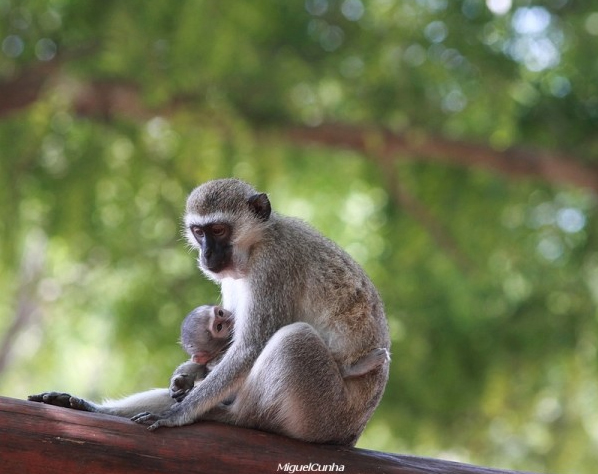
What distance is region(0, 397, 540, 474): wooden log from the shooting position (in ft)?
11.3

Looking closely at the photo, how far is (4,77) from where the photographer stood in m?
8.34

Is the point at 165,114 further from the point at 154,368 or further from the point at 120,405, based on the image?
the point at 120,405

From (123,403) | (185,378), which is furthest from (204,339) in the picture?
(123,403)

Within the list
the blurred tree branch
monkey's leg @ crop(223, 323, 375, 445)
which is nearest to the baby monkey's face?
monkey's leg @ crop(223, 323, 375, 445)

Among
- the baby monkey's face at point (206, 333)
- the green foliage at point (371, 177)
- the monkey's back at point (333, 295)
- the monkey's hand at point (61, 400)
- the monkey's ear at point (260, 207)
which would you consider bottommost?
the monkey's hand at point (61, 400)

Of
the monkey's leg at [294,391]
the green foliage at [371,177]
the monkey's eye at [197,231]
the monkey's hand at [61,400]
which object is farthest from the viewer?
the green foliage at [371,177]

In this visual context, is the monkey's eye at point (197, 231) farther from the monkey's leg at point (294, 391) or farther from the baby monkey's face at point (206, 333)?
the monkey's leg at point (294, 391)

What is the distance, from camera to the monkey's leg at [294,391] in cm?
390

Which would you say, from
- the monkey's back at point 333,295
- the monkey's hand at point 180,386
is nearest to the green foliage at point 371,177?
the monkey's back at point 333,295

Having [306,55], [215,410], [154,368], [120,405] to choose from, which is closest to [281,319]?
[215,410]

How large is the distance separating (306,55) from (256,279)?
491 cm

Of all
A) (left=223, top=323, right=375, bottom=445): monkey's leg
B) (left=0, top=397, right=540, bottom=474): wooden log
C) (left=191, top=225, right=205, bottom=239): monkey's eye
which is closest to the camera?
(left=0, top=397, right=540, bottom=474): wooden log

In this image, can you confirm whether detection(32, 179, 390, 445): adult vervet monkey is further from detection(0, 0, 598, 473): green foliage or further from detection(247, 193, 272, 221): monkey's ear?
detection(0, 0, 598, 473): green foliage

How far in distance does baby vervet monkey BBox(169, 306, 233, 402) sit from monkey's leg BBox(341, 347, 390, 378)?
24.2 inches
